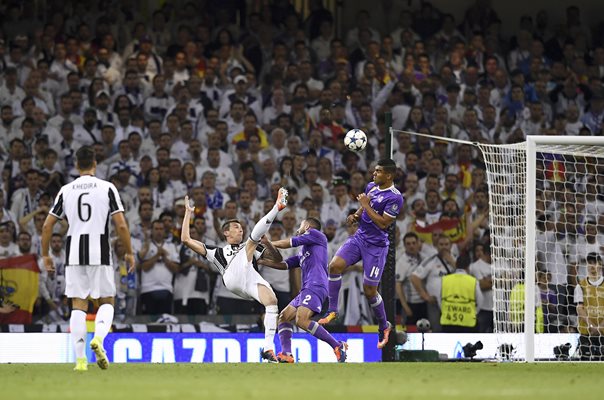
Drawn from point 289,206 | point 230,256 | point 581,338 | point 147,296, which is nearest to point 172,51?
point 289,206

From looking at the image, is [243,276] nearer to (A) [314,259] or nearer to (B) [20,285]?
(A) [314,259]

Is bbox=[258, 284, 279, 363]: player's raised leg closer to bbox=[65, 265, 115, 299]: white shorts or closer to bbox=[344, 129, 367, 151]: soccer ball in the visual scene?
bbox=[344, 129, 367, 151]: soccer ball

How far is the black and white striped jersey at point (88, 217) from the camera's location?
12922 mm

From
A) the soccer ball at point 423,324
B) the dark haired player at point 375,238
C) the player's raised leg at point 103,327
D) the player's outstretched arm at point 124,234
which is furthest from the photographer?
the soccer ball at point 423,324

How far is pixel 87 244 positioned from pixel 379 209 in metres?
4.51

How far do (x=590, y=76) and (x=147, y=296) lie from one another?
1056 centimetres

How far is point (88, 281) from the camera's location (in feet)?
42.5

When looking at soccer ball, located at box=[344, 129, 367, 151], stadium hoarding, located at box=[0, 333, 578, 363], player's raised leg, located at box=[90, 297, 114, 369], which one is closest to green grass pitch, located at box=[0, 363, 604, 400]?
player's raised leg, located at box=[90, 297, 114, 369]

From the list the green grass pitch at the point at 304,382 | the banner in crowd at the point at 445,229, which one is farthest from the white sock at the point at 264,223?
the banner in crowd at the point at 445,229

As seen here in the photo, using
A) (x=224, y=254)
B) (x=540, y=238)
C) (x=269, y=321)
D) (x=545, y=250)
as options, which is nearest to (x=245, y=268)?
(x=224, y=254)

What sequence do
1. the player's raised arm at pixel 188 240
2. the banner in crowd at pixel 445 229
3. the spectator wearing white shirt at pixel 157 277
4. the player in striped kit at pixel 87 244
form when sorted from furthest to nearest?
the banner in crowd at pixel 445 229
the spectator wearing white shirt at pixel 157 277
the player's raised arm at pixel 188 240
the player in striped kit at pixel 87 244

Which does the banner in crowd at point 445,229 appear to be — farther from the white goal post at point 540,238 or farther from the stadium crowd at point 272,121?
the white goal post at point 540,238

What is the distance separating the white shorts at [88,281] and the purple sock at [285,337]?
13.7ft

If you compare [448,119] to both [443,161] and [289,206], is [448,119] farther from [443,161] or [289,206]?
[289,206]
